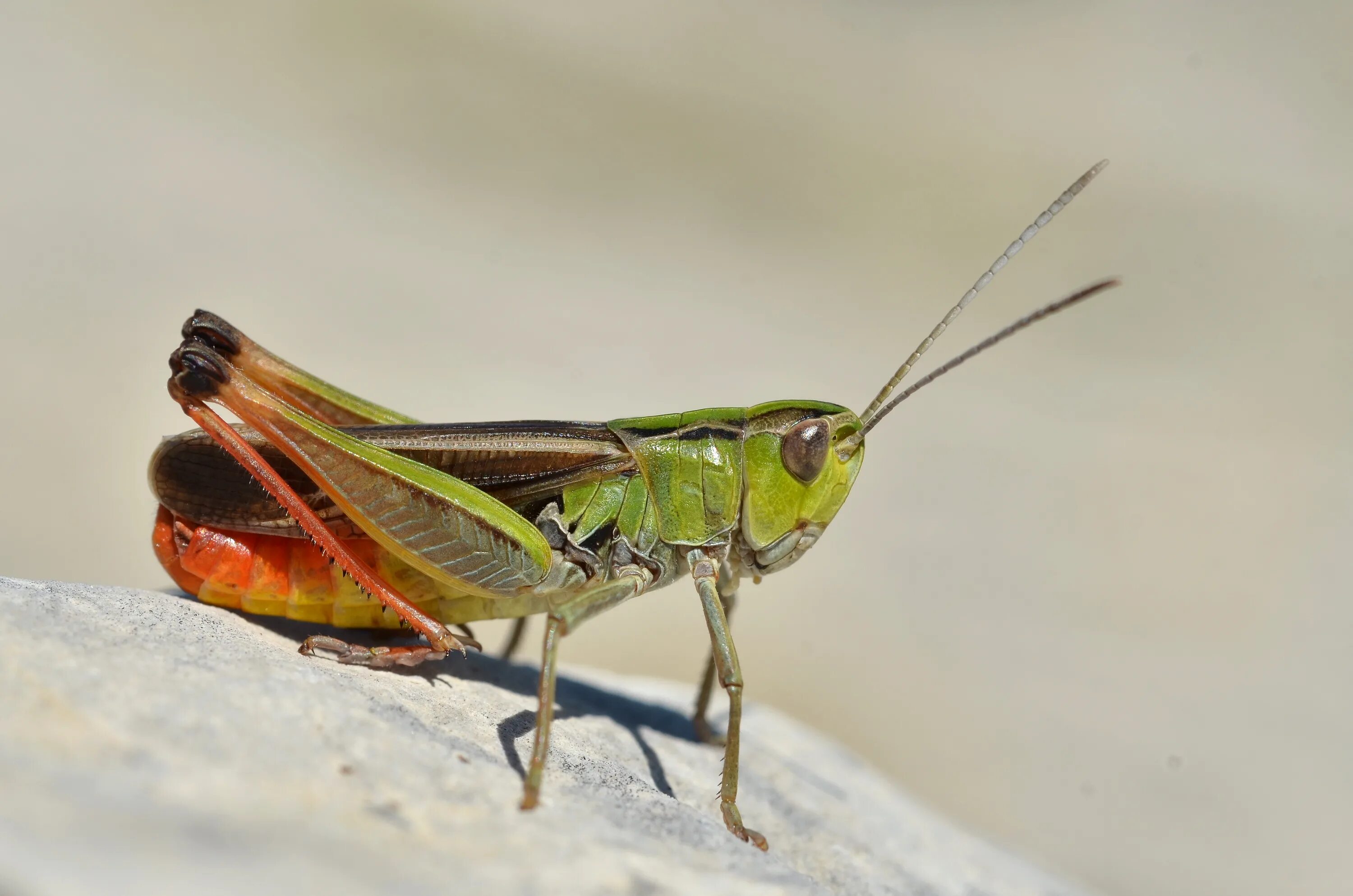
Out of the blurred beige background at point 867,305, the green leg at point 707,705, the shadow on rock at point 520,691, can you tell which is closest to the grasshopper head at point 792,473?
the green leg at point 707,705

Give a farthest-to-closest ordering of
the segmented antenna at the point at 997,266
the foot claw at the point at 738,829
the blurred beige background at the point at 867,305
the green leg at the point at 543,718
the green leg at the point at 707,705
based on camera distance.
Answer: the blurred beige background at the point at 867,305 → the green leg at the point at 707,705 → the segmented antenna at the point at 997,266 → the foot claw at the point at 738,829 → the green leg at the point at 543,718

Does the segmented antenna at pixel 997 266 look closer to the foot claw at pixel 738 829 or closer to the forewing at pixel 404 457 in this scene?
the forewing at pixel 404 457

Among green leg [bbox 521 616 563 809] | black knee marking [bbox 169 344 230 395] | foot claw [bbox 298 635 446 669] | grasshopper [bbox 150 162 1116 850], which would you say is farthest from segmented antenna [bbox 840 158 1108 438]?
black knee marking [bbox 169 344 230 395]

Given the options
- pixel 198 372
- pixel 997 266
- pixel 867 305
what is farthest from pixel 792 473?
pixel 867 305

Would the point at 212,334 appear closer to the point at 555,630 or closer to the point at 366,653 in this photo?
the point at 366,653

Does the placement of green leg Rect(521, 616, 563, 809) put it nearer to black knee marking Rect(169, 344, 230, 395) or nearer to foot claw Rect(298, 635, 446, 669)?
foot claw Rect(298, 635, 446, 669)

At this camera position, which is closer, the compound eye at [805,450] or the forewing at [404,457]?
the forewing at [404,457]
